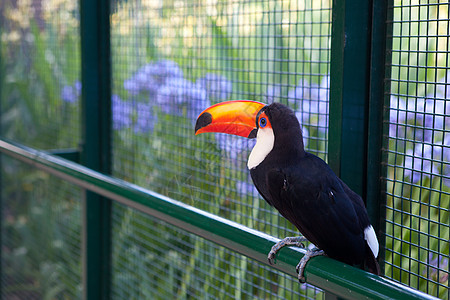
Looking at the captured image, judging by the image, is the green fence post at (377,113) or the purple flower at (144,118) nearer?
the green fence post at (377,113)

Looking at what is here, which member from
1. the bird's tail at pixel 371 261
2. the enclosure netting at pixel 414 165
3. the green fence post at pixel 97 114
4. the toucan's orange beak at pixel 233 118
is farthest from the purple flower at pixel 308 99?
the green fence post at pixel 97 114

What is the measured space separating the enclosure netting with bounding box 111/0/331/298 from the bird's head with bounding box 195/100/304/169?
26 cm

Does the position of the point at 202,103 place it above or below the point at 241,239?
above

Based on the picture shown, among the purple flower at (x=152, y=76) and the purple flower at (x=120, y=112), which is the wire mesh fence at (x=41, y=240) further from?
the purple flower at (x=152, y=76)

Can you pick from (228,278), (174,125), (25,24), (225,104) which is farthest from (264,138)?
(25,24)

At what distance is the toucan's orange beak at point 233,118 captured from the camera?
115 centimetres

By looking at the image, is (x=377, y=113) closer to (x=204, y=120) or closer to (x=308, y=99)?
(x=308, y=99)

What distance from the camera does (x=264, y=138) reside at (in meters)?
1.12

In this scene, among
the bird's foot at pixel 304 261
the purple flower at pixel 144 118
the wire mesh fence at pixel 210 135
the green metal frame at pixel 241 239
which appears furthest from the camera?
the purple flower at pixel 144 118

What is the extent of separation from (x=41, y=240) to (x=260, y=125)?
2.22 m

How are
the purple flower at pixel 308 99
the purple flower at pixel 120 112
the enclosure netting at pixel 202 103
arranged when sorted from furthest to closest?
the purple flower at pixel 120 112
the enclosure netting at pixel 202 103
the purple flower at pixel 308 99

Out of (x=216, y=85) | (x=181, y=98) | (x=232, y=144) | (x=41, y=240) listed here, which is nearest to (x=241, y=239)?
(x=232, y=144)

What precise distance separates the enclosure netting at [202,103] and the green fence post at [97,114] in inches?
1.6

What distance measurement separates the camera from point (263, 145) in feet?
3.67
